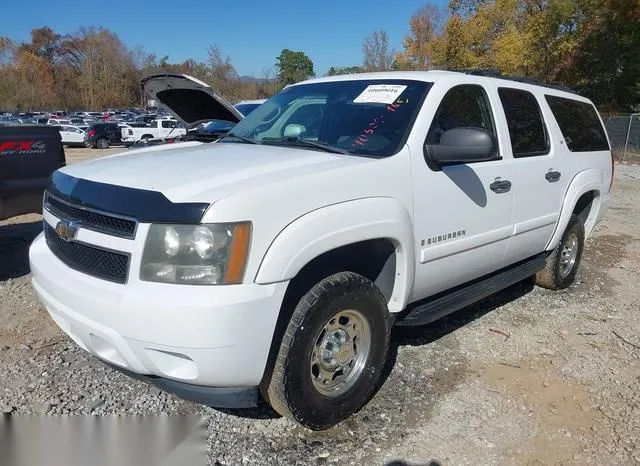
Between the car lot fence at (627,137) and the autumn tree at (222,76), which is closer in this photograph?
the car lot fence at (627,137)

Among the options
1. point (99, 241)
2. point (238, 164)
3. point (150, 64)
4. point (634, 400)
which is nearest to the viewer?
point (99, 241)

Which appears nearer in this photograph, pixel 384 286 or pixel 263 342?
pixel 263 342

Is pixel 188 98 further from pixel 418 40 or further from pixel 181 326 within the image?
pixel 418 40

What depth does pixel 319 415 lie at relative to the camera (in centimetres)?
277

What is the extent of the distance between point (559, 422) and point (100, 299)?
256 cm

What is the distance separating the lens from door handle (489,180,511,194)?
3629 mm

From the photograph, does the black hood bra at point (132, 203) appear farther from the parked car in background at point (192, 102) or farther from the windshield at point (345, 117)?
the parked car in background at point (192, 102)

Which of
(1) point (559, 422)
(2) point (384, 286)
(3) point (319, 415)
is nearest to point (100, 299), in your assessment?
(3) point (319, 415)

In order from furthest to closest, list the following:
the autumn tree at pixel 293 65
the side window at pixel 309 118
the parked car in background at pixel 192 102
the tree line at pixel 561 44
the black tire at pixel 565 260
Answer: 1. the autumn tree at pixel 293 65
2. the tree line at pixel 561 44
3. the parked car in background at pixel 192 102
4. the black tire at pixel 565 260
5. the side window at pixel 309 118

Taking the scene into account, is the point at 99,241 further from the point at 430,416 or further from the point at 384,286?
the point at 430,416

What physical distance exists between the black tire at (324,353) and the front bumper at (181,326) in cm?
18

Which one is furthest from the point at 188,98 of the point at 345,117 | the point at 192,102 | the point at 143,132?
the point at 143,132

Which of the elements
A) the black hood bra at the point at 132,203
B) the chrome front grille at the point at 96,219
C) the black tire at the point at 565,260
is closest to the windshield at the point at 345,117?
the black hood bra at the point at 132,203

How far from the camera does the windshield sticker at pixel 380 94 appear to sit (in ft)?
11.1
